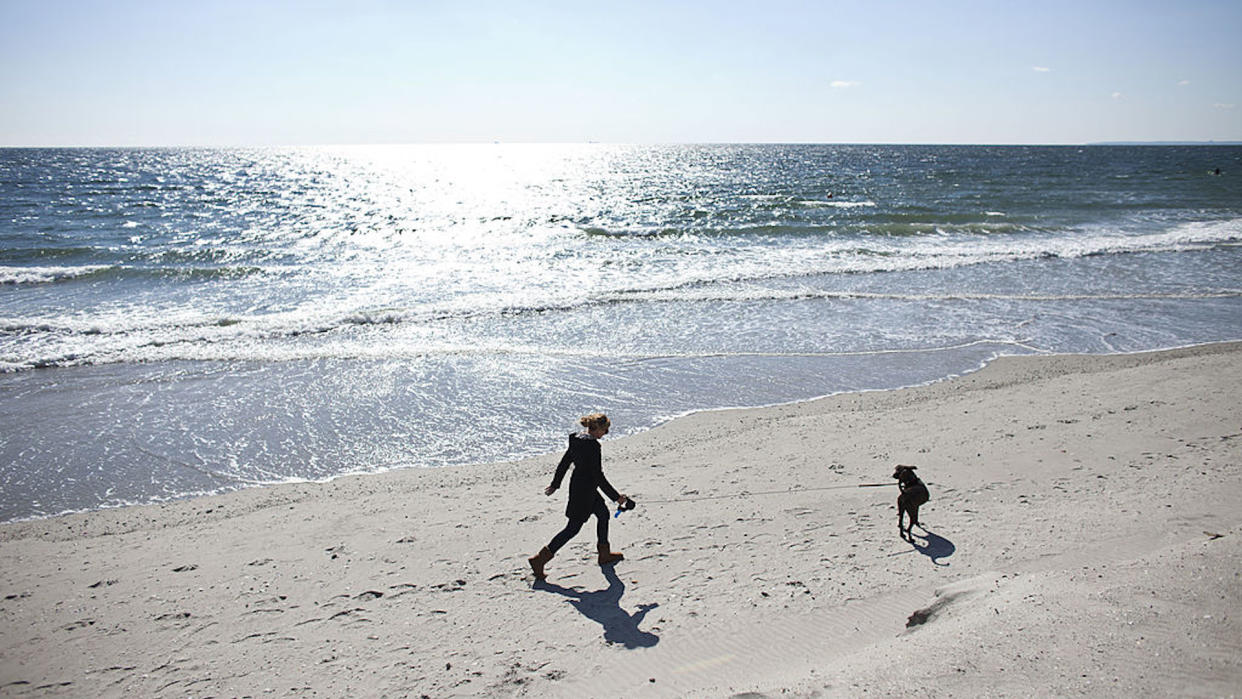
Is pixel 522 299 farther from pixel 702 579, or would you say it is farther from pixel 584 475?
pixel 702 579

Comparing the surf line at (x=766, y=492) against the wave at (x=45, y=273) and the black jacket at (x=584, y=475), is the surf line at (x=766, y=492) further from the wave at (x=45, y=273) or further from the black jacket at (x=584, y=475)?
the wave at (x=45, y=273)

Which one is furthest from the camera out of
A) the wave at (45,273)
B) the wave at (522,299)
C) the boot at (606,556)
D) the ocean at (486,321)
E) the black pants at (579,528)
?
the wave at (45,273)

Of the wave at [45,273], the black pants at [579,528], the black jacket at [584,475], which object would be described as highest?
the wave at [45,273]

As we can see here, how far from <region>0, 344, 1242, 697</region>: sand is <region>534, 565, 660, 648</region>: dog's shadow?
21 millimetres

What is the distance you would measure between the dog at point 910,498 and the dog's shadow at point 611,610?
2193mm

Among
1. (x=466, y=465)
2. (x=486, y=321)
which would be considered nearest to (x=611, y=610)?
(x=466, y=465)

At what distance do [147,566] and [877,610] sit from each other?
5.66 metres

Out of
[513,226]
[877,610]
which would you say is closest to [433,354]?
[877,610]

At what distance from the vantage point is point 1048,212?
37188mm

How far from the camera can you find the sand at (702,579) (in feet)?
A: 12.8

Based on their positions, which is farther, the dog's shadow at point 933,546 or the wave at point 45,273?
the wave at point 45,273

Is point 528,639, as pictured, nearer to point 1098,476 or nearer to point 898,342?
point 1098,476

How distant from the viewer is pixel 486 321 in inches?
600

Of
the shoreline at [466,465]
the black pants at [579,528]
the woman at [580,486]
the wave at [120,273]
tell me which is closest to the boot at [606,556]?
the black pants at [579,528]
